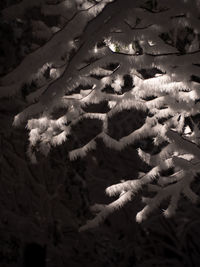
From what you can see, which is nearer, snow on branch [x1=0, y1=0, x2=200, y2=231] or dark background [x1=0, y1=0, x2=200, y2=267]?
snow on branch [x1=0, y1=0, x2=200, y2=231]

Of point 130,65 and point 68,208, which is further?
point 68,208

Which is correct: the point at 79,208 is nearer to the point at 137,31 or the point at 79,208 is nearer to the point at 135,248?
the point at 135,248

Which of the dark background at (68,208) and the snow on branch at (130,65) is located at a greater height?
the snow on branch at (130,65)

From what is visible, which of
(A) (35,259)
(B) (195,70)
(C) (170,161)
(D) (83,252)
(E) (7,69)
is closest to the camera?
(B) (195,70)

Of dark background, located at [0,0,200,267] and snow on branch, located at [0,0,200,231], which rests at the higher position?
snow on branch, located at [0,0,200,231]

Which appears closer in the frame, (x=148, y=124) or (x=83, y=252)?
(x=148, y=124)

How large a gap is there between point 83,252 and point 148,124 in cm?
267

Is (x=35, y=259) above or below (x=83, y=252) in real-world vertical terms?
above

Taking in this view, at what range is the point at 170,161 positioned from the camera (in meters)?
2.04

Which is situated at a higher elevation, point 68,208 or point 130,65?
point 130,65

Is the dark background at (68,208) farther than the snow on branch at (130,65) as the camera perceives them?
Yes

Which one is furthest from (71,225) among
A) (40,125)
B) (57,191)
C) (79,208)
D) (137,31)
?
(137,31)

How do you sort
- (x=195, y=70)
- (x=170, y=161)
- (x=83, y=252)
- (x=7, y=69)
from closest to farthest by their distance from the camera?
(x=195, y=70) < (x=170, y=161) < (x=7, y=69) < (x=83, y=252)

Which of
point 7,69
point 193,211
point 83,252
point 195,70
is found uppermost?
point 195,70
